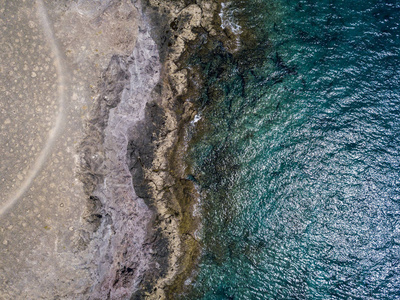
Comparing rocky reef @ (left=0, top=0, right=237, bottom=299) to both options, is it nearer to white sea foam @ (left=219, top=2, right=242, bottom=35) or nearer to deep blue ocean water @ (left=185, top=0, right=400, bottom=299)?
white sea foam @ (left=219, top=2, right=242, bottom=35)

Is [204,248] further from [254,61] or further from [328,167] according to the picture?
[254,61]

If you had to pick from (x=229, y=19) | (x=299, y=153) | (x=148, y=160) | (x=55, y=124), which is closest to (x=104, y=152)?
(x=148, y=160)

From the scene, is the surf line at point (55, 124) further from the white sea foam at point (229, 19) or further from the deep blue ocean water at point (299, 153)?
the white sea foam at point (229, 19)

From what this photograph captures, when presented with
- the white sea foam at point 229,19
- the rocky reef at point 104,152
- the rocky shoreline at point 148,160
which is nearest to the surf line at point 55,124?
the rocky reef at point 104,152

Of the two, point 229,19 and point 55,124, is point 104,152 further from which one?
point 229,19

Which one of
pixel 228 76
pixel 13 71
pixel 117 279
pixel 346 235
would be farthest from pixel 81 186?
pixel 346 235

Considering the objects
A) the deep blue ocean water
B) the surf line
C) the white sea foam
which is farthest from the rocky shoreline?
the surf line
